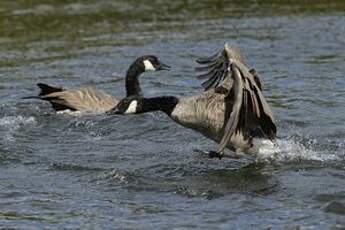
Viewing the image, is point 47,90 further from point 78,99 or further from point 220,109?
point 220,109

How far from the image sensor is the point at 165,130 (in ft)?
37.0

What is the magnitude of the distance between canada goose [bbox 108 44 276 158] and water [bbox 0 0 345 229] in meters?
0.23

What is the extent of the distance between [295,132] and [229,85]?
65.5 inches

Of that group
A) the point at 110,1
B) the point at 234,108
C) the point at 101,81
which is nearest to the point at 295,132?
the point at 234,108

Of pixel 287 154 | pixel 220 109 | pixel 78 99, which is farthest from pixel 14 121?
pixel 287 154

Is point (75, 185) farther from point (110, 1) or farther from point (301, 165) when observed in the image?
point (110, 1)

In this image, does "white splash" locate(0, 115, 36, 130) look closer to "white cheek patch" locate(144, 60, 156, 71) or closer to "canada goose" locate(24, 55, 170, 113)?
"canada goose" locate(24, 55, 170, 113)

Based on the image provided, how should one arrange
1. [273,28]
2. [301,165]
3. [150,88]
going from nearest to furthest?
[301,165] → [150,88] → [273,28]

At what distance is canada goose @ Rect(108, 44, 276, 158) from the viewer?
9336 mm

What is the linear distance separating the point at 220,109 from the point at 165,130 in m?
1.81

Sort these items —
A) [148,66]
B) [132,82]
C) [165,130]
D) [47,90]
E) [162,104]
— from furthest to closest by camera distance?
[148,66], [132,82], [47,90], [165,130], [162,104]

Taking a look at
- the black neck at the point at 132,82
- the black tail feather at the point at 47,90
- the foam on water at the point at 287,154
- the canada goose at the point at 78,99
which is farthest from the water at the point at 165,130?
the black neck at the point at 132,82

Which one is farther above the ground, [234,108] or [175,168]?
[234,108]

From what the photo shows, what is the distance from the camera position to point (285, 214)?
776 cm
